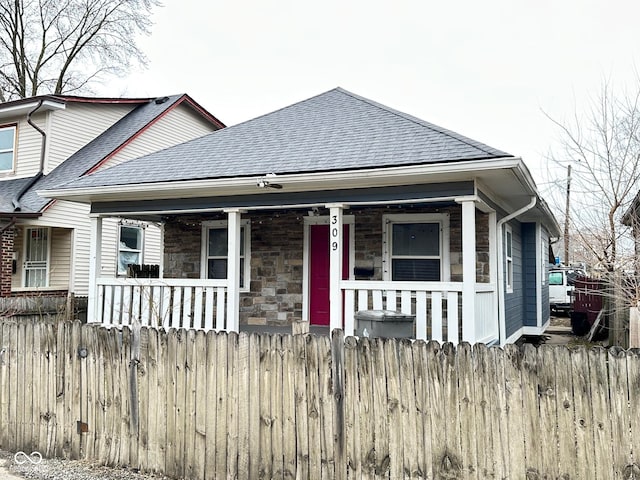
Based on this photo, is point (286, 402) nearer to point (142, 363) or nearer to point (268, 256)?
point (142, 363)

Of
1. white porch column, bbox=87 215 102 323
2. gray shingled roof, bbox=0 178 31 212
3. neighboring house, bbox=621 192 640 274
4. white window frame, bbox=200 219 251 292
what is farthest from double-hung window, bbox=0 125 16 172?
neighboring house, bbox=621 192 640 274

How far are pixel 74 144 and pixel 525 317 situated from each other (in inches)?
544

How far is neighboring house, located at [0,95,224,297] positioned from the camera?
14914mm

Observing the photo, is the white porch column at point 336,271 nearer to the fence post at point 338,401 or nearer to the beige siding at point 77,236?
the fence post at point 338,401

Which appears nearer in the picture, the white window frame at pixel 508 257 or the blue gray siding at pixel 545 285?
the white window frame at pixel 508 257

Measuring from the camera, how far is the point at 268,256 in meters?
10.8

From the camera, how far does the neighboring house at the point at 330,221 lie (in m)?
7.35

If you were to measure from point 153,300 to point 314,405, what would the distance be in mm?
5605

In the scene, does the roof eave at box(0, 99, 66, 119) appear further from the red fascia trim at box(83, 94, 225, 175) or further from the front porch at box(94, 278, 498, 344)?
the front porch at box(94, 278, 498, 344)

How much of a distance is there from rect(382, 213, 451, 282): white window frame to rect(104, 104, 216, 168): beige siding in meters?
9.65

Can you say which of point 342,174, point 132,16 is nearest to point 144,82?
point 132,16

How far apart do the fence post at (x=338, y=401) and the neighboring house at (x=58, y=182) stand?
470 inches

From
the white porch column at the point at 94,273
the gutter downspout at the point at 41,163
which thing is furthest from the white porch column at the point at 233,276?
the gutter downspout at the point at 41,163

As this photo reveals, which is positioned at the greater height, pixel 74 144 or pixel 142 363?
pixel 74 144
